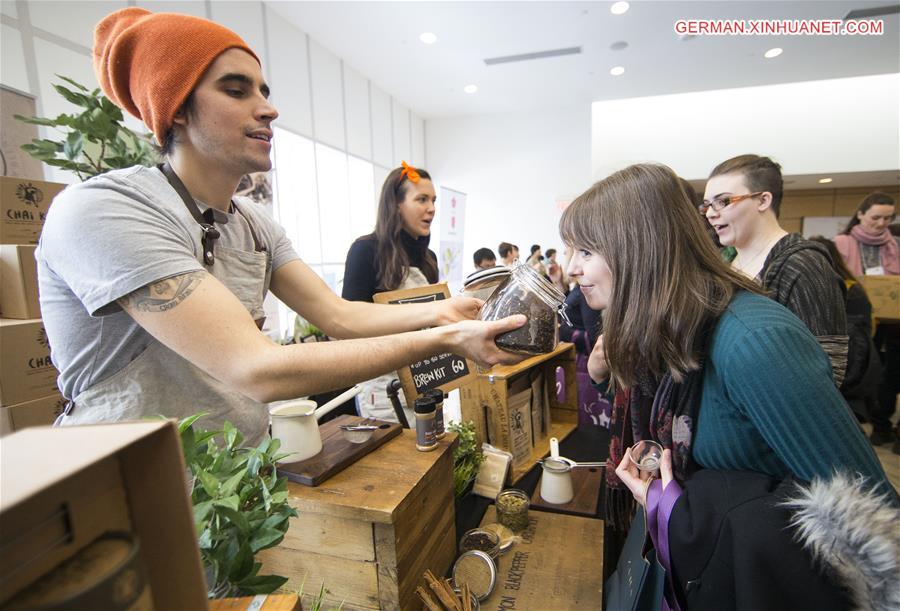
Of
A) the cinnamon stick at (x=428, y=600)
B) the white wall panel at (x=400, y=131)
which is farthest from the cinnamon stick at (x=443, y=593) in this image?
the white wall panel at (x=400, y=131)

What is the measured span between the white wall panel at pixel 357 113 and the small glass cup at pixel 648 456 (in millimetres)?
5844

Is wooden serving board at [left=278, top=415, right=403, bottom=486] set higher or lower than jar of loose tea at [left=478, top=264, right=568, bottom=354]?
lower

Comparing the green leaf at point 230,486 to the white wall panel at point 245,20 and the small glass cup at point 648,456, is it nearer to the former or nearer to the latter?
the small glass cup at point 648,456

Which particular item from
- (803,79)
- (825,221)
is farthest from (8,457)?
(825,221)

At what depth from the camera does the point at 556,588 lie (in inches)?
39.3

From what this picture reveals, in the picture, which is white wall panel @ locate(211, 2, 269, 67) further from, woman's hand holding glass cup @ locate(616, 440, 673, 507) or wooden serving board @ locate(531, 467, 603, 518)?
woman's hand holding glass cup @ locate(616, 440, 673, 507)

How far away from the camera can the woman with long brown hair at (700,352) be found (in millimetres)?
808

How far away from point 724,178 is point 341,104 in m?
5.24

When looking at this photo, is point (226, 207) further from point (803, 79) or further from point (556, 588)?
point (803, 79)

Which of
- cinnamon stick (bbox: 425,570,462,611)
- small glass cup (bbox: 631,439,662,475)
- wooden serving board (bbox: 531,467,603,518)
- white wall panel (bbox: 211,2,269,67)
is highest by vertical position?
white wall panel (bbox: 211,2,269,67)

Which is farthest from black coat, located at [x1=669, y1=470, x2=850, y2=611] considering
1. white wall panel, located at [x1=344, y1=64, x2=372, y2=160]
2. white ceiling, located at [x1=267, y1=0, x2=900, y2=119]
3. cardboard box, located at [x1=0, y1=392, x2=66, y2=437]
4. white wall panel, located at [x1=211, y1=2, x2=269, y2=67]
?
white wall panel, located at [x1=344, y1=64, x2=372, y2=160]

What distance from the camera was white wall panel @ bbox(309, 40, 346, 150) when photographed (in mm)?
5230

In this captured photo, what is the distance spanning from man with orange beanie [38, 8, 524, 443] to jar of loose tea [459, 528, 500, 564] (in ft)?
1.74
